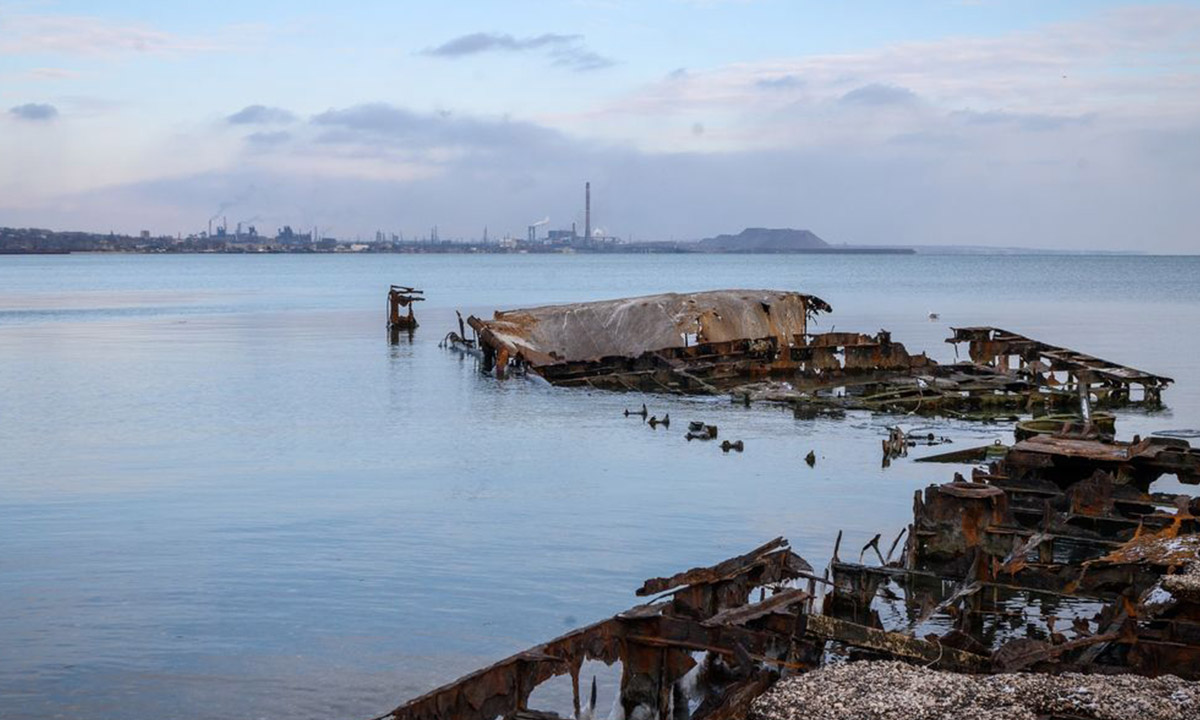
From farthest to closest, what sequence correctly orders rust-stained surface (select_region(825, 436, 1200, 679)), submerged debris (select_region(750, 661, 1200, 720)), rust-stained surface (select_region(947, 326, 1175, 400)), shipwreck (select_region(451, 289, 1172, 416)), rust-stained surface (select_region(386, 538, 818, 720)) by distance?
rust-stained surface (select_region(947, 326, 1175, 400)), shipwreck (select_region(451, 289, 1172, 416)), rust-stained surface (select_region(825, 436, 1200, 679)), rust-stained surface (select_region(386, 538, 818, 720)), submerged debris (select_region(750, 661, 1200, 720))

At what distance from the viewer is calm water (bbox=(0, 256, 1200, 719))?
46.9 ft

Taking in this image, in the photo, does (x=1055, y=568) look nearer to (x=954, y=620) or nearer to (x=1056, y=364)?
(x=954, y=620)

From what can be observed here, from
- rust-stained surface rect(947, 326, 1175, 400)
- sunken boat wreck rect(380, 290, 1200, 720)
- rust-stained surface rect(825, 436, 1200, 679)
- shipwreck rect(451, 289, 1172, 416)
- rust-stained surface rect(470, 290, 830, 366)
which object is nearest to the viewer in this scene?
sunken boat wreck rect(380, 290, 1200, 720)

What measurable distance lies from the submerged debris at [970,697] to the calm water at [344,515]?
4.93 meters

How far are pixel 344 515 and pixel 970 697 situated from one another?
13.9m

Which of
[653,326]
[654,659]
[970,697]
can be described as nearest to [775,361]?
[653,326]

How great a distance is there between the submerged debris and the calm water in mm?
4926

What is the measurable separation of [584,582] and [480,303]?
92.8m

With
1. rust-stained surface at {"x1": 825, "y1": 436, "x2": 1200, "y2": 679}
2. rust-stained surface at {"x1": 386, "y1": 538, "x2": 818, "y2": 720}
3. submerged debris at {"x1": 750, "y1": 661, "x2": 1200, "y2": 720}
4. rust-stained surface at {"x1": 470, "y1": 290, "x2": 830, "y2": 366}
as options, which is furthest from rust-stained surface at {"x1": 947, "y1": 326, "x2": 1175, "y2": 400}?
submerged debris at {"x1": 750, "y1": 661, "x2": 1200, "y2": 720}

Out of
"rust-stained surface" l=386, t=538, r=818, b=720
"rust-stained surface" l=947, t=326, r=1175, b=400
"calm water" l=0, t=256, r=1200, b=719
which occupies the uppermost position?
"rust-stained surface" l=947, t=326, r=1175, b=400

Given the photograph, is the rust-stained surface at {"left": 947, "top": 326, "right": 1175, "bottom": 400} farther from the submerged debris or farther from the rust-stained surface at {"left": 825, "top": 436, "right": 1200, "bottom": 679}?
the submerged debris

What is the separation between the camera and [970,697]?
31.6 feet

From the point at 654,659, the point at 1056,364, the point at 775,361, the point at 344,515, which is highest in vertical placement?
the point at 1056,364

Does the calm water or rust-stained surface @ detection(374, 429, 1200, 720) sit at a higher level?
rust-stained surface @ detection(374, 429, 1200, 720)
